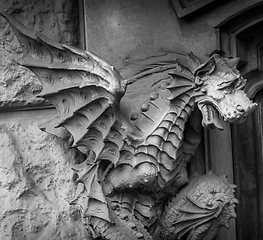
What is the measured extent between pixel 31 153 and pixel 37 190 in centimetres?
9

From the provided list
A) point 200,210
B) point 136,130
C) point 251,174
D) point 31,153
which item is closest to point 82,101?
point 136,130

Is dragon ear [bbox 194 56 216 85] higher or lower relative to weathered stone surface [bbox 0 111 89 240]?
higher

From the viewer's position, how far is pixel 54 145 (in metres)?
1.43

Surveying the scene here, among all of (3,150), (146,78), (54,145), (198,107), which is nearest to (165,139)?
(198,107)

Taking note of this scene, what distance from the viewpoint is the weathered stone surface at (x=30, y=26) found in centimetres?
145

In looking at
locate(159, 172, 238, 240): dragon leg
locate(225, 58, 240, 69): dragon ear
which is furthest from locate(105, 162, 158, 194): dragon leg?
locate(225, 58, 240, 69): dragon ear

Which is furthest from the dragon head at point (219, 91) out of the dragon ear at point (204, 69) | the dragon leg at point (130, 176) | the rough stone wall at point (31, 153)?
the rough stone wall at point (31, 153)

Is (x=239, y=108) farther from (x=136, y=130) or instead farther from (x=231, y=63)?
(x=136, y=130)

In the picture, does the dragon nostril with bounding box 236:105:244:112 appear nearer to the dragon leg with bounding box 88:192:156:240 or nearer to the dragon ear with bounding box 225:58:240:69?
the dragon ear with bounding box 225:58:240:69

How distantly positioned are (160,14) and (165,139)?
13.7 inches

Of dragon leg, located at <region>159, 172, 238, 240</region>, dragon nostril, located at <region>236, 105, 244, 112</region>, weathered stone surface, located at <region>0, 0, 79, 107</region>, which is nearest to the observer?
dragon nostril, located at <region>236, 105, 244, 112</region>

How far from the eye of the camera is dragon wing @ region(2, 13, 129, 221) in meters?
1.23

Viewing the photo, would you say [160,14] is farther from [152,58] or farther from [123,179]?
[123,179]

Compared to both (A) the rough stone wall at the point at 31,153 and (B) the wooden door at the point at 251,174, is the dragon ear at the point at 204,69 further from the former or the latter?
(A) the rough stone wall at the point at 31,153
